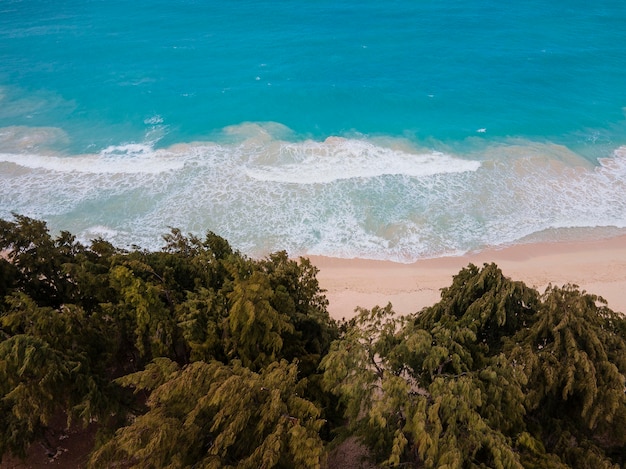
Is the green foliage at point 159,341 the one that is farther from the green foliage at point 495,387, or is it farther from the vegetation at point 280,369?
the green foliage at point 495,387

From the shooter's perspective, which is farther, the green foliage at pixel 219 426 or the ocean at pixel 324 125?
the ocean at pixel 324 125

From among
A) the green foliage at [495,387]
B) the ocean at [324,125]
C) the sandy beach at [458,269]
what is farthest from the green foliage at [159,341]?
the ocean at [324,125]

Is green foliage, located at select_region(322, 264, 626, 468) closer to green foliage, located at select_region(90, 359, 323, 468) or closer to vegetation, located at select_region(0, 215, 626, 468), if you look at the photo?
vegetation, located at select_region(0, 215, 626, 468)

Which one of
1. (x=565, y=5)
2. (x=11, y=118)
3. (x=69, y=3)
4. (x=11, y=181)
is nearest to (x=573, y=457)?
(x=11, y=181)

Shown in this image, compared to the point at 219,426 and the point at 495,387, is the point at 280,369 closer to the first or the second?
the point at 219,426

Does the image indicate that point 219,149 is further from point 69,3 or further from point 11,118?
point 69,3

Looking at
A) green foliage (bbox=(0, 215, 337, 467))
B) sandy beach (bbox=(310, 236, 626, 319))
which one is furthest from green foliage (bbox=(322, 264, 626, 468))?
sandy beach (bbox=(310, 236, 626, 319))
